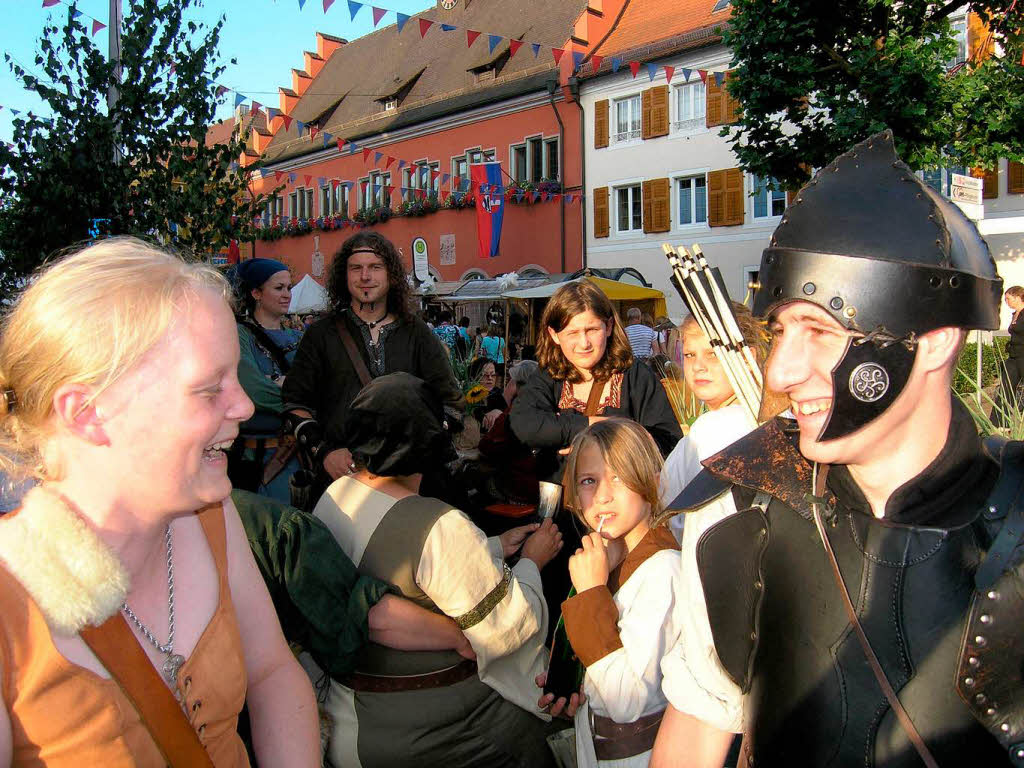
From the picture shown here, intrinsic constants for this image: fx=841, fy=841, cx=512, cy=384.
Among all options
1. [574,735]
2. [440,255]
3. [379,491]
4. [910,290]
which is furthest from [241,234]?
[440,255]

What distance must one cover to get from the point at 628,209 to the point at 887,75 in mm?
10848

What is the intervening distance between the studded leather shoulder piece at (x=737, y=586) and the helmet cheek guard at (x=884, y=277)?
21cm

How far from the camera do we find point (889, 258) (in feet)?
4.27

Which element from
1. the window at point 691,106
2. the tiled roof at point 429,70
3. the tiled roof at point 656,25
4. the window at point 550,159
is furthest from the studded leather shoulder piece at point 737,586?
the window at point 550,159

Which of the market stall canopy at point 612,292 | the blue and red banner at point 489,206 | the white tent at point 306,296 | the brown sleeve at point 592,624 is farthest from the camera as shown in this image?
the blue and red banner at point 489,206

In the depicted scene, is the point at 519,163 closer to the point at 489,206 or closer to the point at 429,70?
the point at 489,206

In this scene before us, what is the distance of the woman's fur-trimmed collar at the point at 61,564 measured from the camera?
1225 mm

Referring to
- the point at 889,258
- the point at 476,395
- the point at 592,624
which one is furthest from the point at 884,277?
the point at 476,395

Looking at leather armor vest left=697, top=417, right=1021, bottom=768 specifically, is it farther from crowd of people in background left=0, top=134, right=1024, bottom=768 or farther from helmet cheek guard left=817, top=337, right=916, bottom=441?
helmet cheek guard left=817, top=337, right=916, bottom=441

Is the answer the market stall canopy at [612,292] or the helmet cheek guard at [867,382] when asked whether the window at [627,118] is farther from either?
the helmet cheek guard at [867,382]

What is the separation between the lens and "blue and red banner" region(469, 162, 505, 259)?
22.7m

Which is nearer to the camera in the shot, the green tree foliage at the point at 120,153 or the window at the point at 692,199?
the green tree foliage at the point at 120,153

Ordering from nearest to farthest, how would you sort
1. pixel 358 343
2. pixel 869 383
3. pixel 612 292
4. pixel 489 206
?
pixel 869 383, pixel 358 343, pixel 612 292, pixel 489 206

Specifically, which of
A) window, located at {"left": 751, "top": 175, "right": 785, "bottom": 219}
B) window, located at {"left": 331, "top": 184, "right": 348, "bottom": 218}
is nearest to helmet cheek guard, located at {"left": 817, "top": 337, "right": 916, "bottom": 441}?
window, located at {"left": 751, "top": 175, "right": 785, "bottom": 219}
